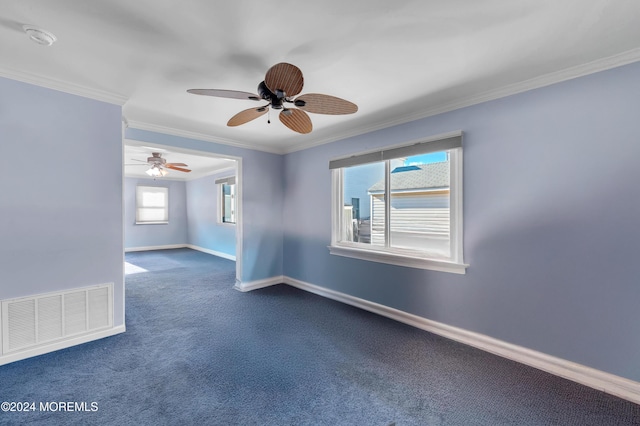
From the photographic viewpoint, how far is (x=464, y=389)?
6.12 feet

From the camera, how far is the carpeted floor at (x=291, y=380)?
162 cm

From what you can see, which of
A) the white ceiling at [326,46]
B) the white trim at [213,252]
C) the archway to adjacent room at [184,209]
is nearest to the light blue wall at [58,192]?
the white ceiling at [326,46]

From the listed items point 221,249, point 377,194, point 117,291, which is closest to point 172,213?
point 221,249

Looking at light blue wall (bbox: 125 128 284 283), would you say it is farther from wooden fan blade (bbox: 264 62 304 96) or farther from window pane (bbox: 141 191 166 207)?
window pane (bbox: 141 191 166 207)

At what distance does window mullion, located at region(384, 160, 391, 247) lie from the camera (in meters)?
3.27

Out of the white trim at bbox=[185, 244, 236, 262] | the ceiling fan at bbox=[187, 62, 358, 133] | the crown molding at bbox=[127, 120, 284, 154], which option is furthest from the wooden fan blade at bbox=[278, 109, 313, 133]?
the white trim at bbox=[185, 244, 236, 262]

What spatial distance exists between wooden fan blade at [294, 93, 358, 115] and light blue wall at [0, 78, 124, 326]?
206 centimetres

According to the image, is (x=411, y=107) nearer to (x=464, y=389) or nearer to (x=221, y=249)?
(x=464, y=389)

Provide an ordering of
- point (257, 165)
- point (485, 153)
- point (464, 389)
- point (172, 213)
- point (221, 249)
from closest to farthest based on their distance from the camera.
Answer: point (464, 389) → point (485, 153) → point (257, 165) → point (221, 249) → point (172, 213)

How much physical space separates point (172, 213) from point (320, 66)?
7.99 m

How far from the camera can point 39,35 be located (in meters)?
1.61

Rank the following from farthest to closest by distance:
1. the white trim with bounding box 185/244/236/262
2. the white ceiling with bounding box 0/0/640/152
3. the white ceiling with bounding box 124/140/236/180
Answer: the white trim with bounding box 185/244/236/262 < the white ceiling with bounding box 124/140/236/180 < the white ceiling with bounding box 0/0/640/152

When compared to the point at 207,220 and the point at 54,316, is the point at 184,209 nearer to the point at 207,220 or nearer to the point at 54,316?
the point at 207,220

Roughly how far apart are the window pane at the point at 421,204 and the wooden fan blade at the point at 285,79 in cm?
179
